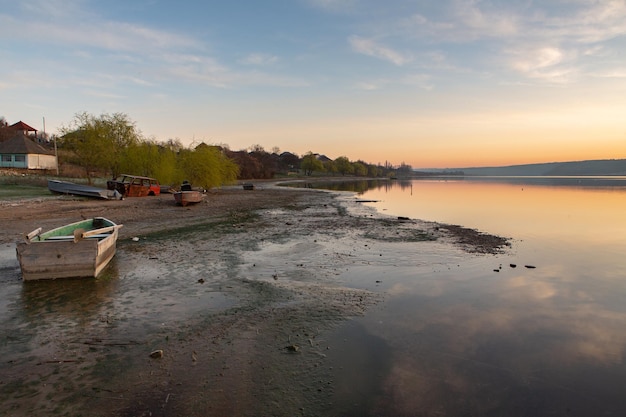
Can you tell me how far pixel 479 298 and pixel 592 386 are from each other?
4.00 m

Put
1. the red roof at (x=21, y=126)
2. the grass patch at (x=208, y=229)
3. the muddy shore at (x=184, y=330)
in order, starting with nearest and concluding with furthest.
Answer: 1. the muddy shore at (x=184, y=330)
2. the grass patch at (x=208, y=229)
3. the red roof at (x=21, y=126)

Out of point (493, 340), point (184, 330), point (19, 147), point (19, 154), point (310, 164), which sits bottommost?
point (493, 340)

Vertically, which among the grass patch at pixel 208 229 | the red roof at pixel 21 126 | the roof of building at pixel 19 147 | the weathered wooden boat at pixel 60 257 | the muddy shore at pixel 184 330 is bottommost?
the grass patch at pixel 208 229

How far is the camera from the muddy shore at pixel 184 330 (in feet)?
15.9

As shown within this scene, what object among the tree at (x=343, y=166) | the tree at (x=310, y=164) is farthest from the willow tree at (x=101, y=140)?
the tree at (x=343, y=166)

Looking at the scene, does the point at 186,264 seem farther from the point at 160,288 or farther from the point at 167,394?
the point at 167,394

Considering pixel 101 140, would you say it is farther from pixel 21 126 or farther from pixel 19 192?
pixel 21 126

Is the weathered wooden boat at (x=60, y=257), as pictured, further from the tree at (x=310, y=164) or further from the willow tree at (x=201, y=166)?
the tree at (x=310, y=164)

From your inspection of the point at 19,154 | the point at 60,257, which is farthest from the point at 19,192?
the point at 19,154

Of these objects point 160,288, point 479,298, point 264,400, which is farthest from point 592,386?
point 160,288

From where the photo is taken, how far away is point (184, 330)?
6.99 m

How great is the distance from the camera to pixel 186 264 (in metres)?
12.2

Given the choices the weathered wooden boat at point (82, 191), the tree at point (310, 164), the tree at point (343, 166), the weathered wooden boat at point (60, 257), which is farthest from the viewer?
the tree at point (343, 166)

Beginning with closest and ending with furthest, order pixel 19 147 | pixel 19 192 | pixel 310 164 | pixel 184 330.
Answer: pixel 184 330 → pixel 19 192 → pixel 19 147 → pixel 310 164
